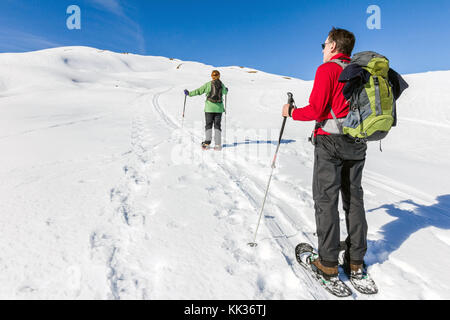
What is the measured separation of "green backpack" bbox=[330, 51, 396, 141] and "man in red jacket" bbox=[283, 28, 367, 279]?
149 mm

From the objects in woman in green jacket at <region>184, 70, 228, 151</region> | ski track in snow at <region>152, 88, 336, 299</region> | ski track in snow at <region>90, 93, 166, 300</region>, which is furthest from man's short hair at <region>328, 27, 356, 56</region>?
woman in green jacket at <region>184, 70, 228, 151</region>

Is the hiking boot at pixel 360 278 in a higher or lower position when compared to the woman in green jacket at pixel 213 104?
lower

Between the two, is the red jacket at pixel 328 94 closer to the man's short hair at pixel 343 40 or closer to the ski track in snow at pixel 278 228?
the man's short hair at pixel 343 40

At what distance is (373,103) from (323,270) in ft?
4.92

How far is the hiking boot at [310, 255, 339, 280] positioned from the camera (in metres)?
2.22

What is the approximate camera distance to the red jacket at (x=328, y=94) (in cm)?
198

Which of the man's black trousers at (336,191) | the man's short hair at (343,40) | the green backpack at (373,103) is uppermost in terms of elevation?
the man's short hair at (343,40)

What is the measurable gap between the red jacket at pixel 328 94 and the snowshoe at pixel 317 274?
4.59ft

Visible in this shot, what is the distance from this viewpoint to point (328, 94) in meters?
1.99

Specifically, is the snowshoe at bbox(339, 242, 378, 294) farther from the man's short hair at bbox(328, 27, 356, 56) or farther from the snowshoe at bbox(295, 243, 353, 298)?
the man's short hair at bbox(328, 27, 356, 56)

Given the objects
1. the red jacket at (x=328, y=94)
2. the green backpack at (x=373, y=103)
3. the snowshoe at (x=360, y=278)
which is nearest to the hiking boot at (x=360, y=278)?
the snowshoe at (x=360, y=278)

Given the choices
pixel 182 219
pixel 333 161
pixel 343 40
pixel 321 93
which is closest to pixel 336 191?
pixel 333 161

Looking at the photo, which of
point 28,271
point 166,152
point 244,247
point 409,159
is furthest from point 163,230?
point 409,159
